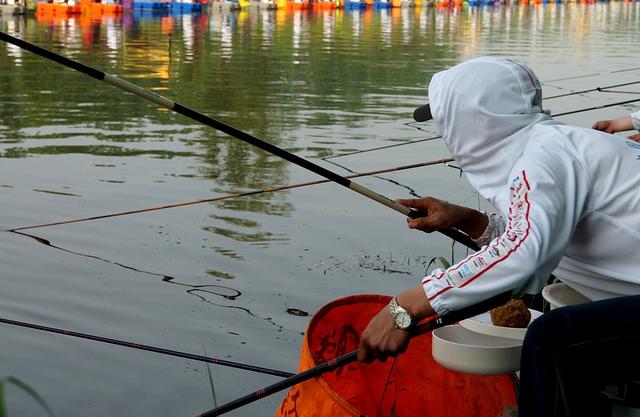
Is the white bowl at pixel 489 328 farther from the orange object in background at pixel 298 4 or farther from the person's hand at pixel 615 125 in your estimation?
the orange object in background at pixel 298 4

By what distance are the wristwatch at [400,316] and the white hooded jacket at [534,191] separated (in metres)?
0.10

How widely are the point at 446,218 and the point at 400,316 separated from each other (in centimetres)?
102

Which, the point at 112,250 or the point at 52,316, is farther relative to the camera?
the point at 112,250

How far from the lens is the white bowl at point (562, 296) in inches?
152

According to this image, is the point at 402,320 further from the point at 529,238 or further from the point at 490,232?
the point at 490,232

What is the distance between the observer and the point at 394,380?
15.7 ft

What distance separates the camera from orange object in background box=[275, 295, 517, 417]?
4.54 metres

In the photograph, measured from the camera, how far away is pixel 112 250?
9.13 meters

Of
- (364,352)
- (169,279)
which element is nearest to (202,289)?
(169,279)

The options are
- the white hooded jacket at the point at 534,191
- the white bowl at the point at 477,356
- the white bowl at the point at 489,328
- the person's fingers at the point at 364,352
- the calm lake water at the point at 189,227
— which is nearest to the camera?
the white hooded jacket at the point at 534,191

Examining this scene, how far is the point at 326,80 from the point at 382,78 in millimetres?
1525

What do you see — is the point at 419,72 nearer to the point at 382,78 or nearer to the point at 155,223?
the point at 382,78

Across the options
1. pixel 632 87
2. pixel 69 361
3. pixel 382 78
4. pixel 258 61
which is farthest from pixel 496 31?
pixel 69 361

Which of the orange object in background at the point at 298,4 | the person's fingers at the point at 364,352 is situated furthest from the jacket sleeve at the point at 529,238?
the orange object in background at the point at 298,4
